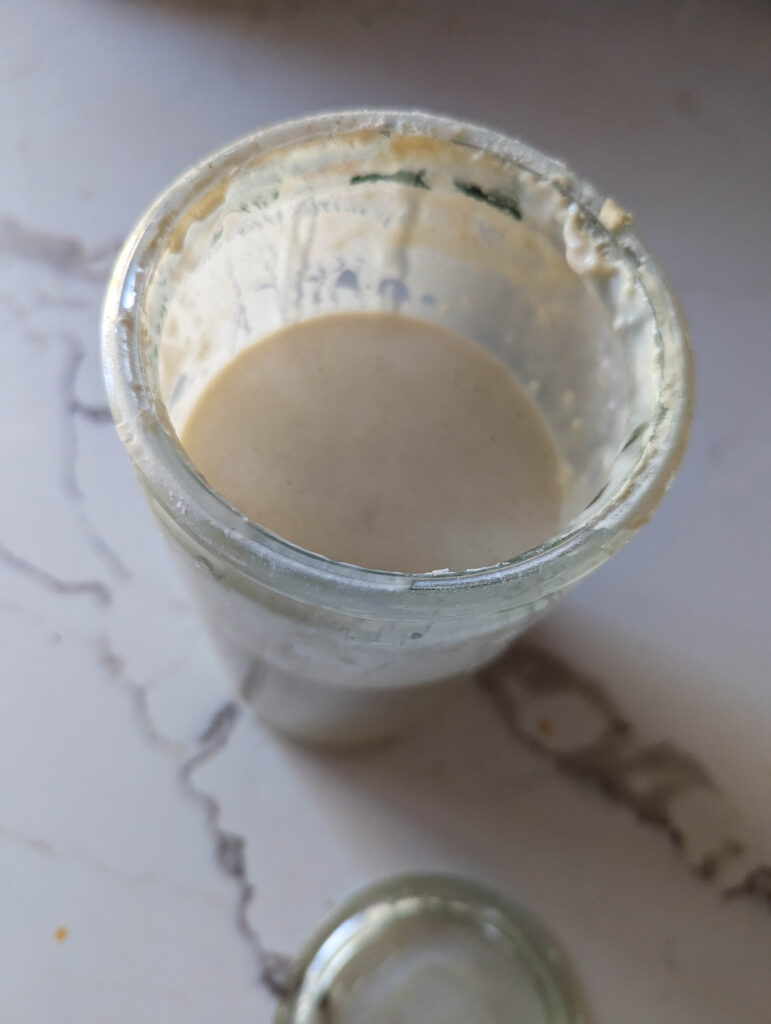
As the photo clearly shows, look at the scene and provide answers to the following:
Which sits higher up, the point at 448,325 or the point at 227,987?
the point at 448,325

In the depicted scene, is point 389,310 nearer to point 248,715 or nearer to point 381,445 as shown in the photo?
point 381,445

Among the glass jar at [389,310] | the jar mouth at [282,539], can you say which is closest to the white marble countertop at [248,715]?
the glass jar at [389,310]

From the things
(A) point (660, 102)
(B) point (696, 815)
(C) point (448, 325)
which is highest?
(A) point (660, 102)

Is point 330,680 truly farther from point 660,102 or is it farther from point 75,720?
point 660,102

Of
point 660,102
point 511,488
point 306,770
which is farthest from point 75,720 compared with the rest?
point 660,102

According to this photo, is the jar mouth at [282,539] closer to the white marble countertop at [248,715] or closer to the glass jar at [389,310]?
the glass jar at [389,310]

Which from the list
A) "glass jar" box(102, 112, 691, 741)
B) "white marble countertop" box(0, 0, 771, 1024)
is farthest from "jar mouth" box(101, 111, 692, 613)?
"white marble countertop" box(0, 0, 771, 1024)

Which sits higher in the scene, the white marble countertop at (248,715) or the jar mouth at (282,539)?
the jar mouth at (282,539)
